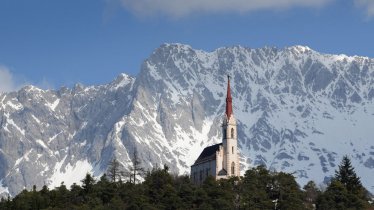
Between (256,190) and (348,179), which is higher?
(348,179)

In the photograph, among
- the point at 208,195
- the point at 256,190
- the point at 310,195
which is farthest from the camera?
the point at 310,195

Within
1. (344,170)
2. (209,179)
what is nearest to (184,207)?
(209,179)

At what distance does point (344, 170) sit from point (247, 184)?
18597 millimetres

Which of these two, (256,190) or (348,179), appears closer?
(256,190)

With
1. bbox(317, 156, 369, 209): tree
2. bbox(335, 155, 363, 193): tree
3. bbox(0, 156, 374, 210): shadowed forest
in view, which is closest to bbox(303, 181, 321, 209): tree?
bbox(0, 156, 374, 210): shadowed forest

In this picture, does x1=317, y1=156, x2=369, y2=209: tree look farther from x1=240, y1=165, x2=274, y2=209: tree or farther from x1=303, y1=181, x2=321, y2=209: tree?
x1=240, y1=165, x2=274, y2=209: tree

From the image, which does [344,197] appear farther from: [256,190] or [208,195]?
[208,195]

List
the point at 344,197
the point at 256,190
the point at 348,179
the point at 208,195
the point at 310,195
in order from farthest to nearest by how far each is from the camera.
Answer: the point at 310,195 < the point at 348,179 < the point at 256,190 < the point at 208,195 < the point at 344,197

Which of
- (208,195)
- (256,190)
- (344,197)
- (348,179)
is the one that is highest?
(348,179)

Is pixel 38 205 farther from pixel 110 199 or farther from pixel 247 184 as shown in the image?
pixel 247 184

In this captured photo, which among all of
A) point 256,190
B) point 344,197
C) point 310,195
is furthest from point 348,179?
point 256,190

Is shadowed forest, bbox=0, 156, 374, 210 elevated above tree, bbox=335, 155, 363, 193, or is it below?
below

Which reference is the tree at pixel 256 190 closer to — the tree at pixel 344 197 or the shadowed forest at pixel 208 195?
the shadowed forest at pixel 208 195

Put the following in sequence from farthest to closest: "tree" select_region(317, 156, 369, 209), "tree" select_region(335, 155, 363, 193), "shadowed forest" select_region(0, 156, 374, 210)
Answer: "tree" select_region(335, 155, 363, 193), "shadowed forest" select_region(0, 156, 374, 210), "tree" select_region(317, 156, 369, 209)
